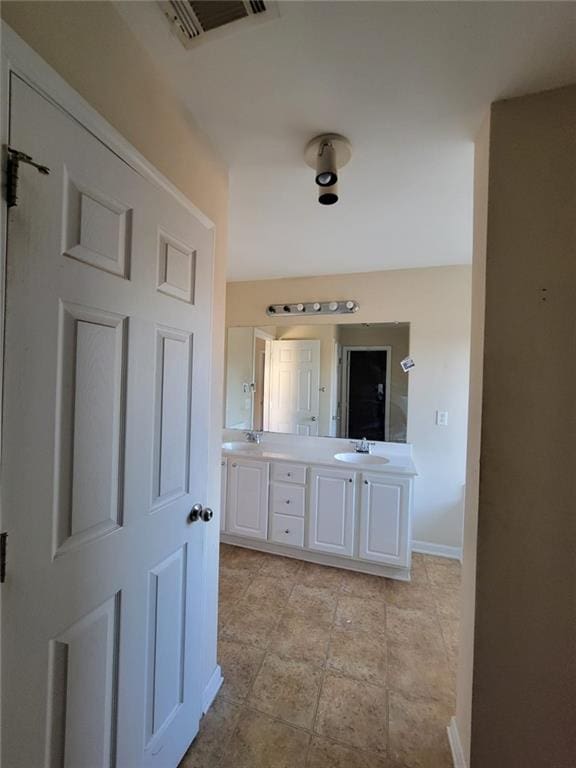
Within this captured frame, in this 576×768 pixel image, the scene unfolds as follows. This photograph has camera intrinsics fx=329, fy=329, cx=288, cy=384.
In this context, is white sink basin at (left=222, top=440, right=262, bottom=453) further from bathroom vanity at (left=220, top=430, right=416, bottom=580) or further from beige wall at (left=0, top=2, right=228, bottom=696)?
beige wall at (left=0, top=2, right=228, bottom=696)

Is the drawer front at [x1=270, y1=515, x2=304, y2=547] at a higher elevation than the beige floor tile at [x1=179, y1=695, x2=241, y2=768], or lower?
higher

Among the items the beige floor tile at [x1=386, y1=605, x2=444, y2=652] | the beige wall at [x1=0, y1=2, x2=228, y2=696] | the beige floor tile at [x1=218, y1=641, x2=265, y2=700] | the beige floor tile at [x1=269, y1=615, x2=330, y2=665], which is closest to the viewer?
the beige wall at [x1=0, y1=2, x2=228, y2=696]

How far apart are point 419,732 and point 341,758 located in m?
0.35

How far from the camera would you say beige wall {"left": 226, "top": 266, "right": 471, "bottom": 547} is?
2754 mm

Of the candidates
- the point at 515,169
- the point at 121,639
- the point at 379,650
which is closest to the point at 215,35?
the point at 515,169

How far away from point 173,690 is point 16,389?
115cm

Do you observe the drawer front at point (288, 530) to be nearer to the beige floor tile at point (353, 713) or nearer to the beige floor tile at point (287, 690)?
the beige floor tile at point (287, 690)

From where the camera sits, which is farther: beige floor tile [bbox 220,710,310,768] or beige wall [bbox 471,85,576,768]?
beige floor tile [bbox 220,710,310,768]

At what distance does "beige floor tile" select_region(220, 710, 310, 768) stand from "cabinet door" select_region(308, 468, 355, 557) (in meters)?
1.21

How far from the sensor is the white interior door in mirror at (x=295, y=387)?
10.2 ft

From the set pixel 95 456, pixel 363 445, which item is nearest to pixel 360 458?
pixel 363 445

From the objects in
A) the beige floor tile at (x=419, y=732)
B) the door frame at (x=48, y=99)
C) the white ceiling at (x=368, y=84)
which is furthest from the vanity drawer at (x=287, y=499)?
the door frame at (x=48, y=99)

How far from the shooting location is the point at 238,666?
5.34 feet

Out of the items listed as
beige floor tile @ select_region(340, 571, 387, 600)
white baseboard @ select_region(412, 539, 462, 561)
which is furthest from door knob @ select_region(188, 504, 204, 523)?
white baseboard @ select_region(412, 539, 462, 561)
